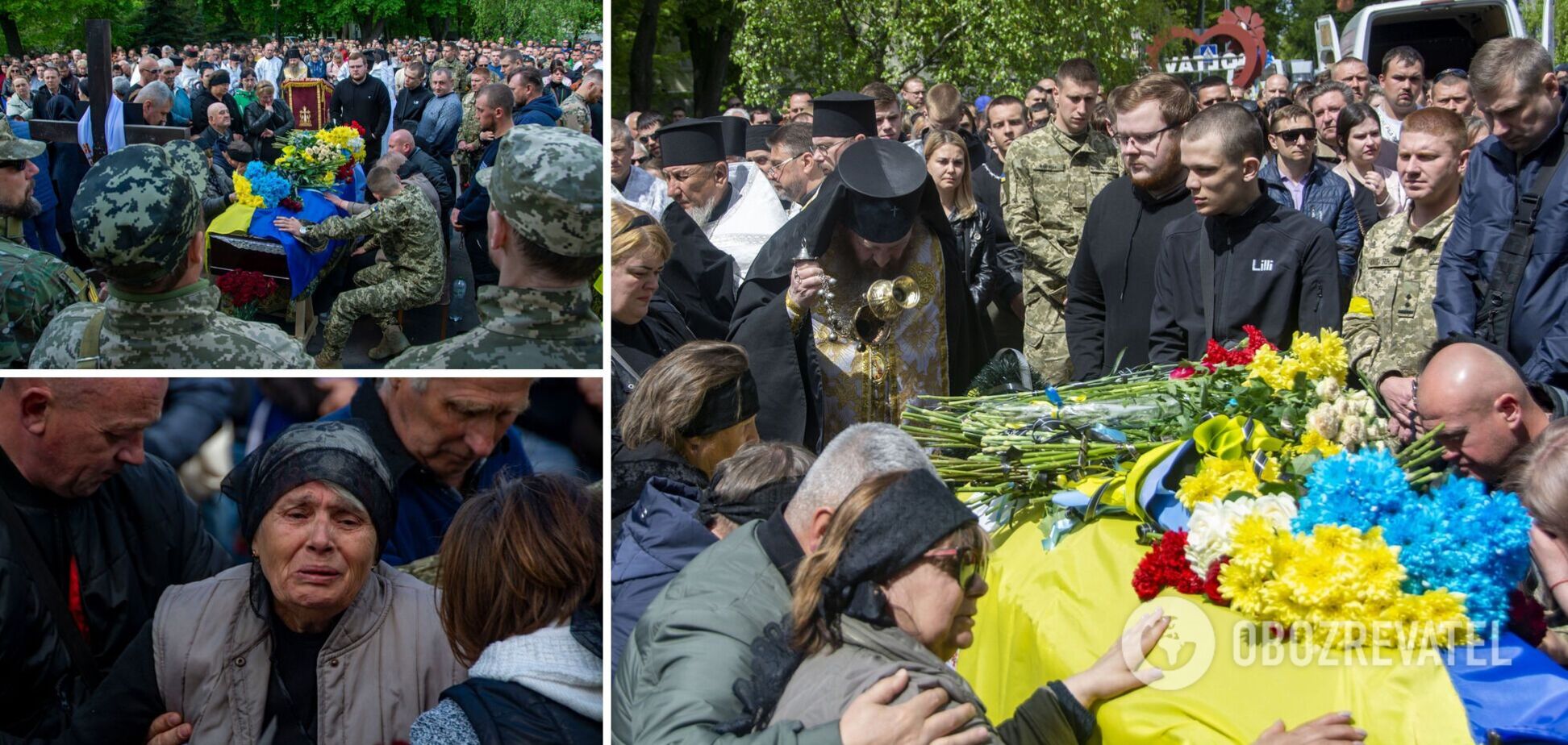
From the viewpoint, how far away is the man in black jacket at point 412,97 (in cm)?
1379

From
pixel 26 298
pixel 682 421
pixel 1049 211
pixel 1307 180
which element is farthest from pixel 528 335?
pixel 1307 180

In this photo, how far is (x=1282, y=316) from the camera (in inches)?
181

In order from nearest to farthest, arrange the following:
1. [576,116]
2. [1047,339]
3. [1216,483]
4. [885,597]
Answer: [885,597] → [1216,483] → [1047,339] → [576,116]

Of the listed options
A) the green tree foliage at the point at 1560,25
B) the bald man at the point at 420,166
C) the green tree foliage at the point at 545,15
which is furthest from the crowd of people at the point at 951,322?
the green tree foliage at the point at 1560,25

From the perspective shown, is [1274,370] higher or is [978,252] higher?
[1274,370]

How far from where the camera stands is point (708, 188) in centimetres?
769

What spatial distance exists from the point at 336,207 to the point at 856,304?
629 cm

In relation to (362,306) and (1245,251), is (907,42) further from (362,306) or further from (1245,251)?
(1245,251)

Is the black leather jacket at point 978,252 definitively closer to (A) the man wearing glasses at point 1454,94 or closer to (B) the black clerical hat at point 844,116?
(B) the black clerical hat at point 844,116

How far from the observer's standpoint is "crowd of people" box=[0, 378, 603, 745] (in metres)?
2.46

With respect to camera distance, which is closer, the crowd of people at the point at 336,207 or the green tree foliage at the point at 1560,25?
the crowd of people at the point at 336,207

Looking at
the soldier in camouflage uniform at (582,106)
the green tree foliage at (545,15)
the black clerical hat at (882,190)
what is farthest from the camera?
the green tree foliage at (545,15)

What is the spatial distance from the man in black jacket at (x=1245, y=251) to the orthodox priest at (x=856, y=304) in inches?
33.6

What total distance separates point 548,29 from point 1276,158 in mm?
9153
